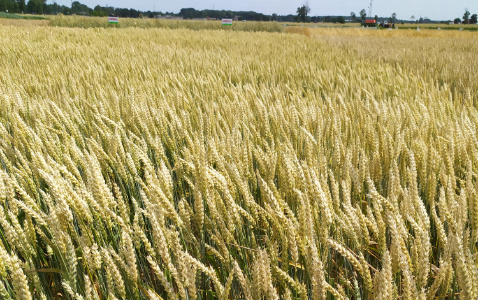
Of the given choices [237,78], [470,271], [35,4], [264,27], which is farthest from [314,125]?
[35,4]

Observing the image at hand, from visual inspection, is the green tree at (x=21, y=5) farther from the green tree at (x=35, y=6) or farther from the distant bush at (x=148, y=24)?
the distant bush at (x=148, y=24)

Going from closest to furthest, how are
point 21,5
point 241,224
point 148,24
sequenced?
point 241,224 < point 148,24 < point 21,5

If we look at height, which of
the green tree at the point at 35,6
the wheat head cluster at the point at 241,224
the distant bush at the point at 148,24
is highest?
the green tree at the point at 35,6

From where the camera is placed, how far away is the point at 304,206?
2.07 feet

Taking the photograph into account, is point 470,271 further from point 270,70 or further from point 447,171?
point 270,70

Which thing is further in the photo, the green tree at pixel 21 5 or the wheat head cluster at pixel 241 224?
the green tree at pixel 21 5

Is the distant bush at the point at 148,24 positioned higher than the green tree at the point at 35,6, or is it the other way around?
the green tree at the point at 35,6

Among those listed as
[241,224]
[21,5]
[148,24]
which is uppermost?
[21,5]

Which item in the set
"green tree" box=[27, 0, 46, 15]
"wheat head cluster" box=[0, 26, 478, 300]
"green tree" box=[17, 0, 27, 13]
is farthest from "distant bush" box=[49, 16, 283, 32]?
"green tree" box=[17, 0, 27, 13]

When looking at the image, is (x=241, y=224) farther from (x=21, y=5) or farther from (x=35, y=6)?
(x=21, y=5)

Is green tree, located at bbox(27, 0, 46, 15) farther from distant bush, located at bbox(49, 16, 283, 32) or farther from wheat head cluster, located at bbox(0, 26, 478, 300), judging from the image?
wheat head cluster, located at bbox(0, 26, 478, 300)

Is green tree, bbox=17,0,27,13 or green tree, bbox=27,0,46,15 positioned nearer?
green tree, bbox=27,0,46,15

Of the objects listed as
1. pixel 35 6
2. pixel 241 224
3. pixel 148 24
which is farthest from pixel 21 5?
pixel 241 224

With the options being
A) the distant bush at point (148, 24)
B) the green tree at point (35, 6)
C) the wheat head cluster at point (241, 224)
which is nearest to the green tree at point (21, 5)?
the green tree at point (35, 6)
